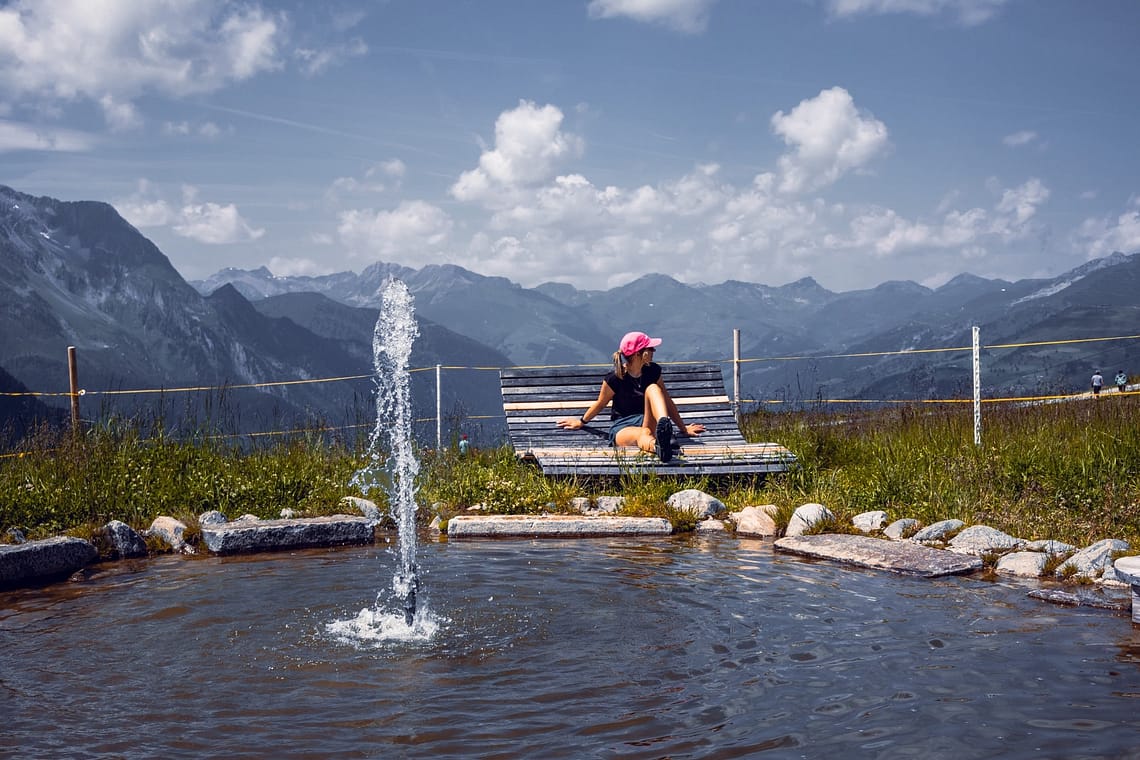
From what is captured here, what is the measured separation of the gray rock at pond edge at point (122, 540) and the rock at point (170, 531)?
258 millimetres

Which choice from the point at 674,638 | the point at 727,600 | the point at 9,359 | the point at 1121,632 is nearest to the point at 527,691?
the point at 674,638

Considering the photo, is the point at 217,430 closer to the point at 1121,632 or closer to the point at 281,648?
the point at 281,648

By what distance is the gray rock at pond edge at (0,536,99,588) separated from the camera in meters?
6.70

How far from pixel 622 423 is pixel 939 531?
435 centimetres

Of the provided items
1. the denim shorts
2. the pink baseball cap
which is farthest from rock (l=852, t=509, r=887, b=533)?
the pink baseball cap

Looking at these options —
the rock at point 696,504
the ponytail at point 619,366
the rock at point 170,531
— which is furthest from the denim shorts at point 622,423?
the rock at point 170,531

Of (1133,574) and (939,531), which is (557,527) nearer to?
(939,531)

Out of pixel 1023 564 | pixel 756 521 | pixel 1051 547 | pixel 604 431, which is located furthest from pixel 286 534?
pixel 1051 547

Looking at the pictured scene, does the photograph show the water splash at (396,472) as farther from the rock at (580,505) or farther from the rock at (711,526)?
the rock at (711,526)

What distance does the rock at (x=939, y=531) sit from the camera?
7398 millimetres

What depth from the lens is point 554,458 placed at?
1005cm

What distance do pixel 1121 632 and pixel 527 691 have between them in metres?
3.25

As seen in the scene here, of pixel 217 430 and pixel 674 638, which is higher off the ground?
pixel 217 430

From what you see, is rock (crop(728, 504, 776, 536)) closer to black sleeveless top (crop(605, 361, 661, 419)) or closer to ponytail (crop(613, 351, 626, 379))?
black sleeveless top (crop(605, 361, 661, 419))
